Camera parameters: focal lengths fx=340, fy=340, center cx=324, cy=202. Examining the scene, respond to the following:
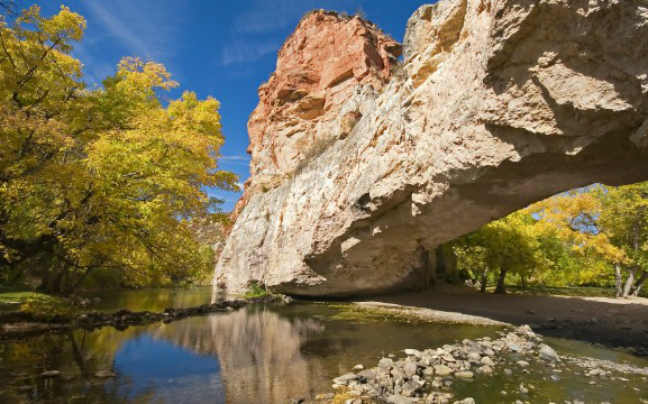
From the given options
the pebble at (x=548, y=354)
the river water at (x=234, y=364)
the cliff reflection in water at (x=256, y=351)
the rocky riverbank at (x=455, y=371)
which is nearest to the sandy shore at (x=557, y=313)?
the river water at (x=234, y=364)

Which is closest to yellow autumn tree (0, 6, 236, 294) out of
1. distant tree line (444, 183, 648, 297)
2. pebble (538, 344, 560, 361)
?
pebble (538, 344, 560, 361)

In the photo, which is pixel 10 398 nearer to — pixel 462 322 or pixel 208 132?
pixel 208 132

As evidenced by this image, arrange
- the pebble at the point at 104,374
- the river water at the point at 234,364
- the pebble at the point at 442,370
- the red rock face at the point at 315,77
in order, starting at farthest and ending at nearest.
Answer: the red rock face at the point at 315,77
the pebble at the point at 442,370
the pebble at the point at 104,374
the river water at the point at 234,364

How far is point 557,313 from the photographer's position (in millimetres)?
16312

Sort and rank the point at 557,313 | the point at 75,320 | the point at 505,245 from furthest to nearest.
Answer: the point at 505,245, the point at 557,313, the point at 75,320

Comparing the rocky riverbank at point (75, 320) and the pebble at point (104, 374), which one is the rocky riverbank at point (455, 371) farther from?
the rocky riverbank at point (75, 320)

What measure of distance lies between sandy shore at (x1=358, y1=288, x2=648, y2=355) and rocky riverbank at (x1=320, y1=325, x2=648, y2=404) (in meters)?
3.22

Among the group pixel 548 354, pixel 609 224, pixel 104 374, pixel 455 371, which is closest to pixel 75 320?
pixel 104 374

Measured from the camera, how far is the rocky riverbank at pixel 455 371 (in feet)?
20.0

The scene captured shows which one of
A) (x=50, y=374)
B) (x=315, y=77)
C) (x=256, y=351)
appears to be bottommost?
Answer: (x=256, y=351)

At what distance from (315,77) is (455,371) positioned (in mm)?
54613

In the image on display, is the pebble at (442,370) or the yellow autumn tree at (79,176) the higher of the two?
the yellow autumn tree at (79,176)

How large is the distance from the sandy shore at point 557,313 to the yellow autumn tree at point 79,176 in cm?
1283

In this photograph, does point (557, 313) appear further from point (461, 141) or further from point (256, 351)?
point (256, 351)
